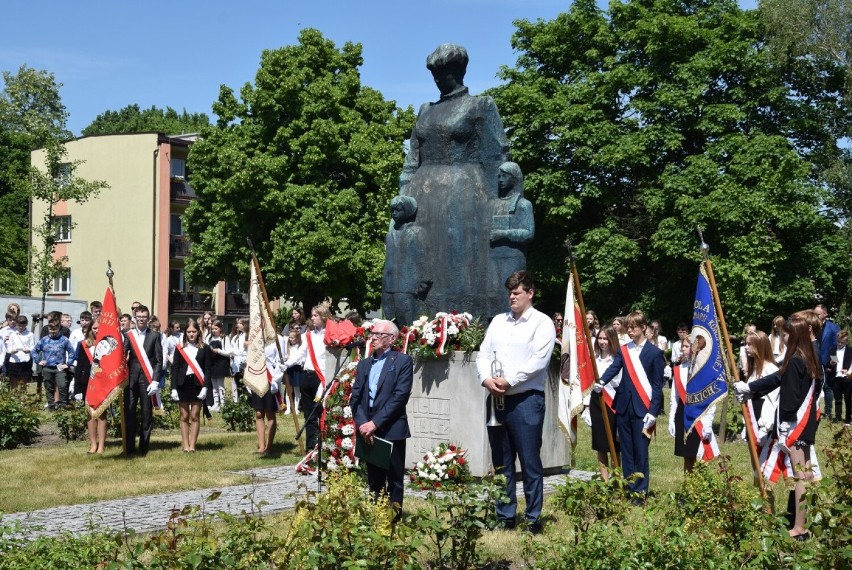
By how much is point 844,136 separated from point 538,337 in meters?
29.0

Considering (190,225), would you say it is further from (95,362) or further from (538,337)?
(538,337)

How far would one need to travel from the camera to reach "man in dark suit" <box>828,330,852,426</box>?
2058 centimetres

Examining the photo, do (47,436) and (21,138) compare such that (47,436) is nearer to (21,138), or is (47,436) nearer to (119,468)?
(119,468)

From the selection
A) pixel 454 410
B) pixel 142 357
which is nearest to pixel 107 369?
pixel 142 357

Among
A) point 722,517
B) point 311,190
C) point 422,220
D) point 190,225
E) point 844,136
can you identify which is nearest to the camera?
point 722,517

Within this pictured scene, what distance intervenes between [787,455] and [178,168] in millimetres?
50990

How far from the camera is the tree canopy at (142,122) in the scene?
71.9 metres

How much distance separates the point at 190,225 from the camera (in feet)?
140

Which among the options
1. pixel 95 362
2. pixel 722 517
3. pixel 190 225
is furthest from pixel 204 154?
pixel 722 517

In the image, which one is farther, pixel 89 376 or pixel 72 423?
pixel 89 376

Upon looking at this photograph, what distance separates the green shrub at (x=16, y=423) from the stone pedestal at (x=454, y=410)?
22.4 feet

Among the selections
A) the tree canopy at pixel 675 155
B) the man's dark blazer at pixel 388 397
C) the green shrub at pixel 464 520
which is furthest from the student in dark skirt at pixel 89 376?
the tree canopy at pixel 675 155

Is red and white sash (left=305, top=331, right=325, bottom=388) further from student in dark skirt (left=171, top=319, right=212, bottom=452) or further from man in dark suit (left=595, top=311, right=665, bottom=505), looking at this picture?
man in dark suit (left=595, top=311, right=665, bottom=505)

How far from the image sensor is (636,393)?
10711mm
